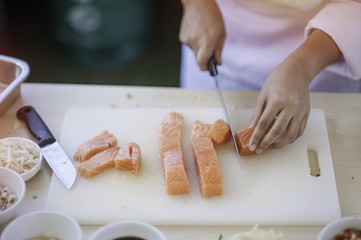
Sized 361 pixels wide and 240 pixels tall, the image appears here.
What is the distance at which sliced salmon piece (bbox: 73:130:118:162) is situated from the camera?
6.41ft

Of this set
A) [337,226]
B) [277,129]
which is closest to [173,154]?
[277,129]

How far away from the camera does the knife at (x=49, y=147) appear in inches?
73.4

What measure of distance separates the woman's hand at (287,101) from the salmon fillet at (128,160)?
51 cm

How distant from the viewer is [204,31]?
7.77 feet

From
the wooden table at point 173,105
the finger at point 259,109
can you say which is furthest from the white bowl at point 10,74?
the finger at point 259,109

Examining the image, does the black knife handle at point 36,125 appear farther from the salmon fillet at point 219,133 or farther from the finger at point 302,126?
the finger at point 302,126

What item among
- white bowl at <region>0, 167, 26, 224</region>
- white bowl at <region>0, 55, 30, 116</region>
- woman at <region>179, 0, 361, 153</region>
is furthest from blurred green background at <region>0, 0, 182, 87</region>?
white bowl at <region>0, 167, 26, 224</region>

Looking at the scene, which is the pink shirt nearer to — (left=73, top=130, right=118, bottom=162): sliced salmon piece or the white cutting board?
the white cutting board

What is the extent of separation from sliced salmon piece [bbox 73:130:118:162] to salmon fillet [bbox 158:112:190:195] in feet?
0.76

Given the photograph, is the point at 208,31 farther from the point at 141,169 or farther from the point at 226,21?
the point at 141,169

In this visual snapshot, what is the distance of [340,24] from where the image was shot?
2.04 meters

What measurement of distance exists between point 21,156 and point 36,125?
0.25 meters

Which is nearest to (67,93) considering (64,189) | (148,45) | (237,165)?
(64,189)

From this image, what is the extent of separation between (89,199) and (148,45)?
Answer: 2876 millimetres
